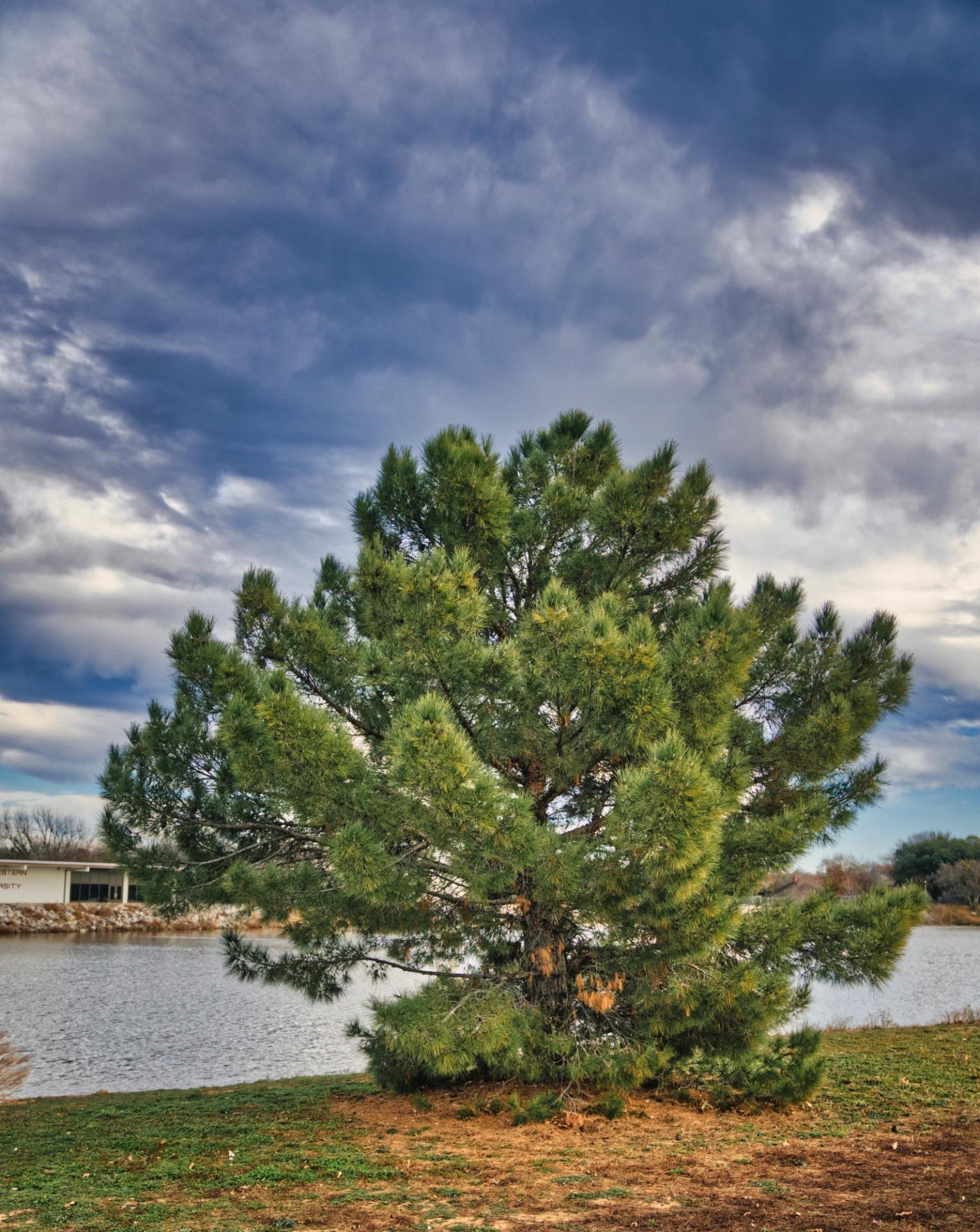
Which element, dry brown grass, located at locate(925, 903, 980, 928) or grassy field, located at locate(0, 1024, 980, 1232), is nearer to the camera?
grassy field, located at locate(0, 1024, 980, 1232)

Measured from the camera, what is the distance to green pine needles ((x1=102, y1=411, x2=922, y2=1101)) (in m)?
7.47

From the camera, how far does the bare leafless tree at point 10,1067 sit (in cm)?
1349

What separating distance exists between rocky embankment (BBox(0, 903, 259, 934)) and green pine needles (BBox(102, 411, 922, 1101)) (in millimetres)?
40537

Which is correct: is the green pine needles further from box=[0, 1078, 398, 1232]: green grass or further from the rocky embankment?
the rocky embankment

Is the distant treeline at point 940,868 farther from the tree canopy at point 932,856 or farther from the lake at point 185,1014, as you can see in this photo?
the lake at point 185,1014

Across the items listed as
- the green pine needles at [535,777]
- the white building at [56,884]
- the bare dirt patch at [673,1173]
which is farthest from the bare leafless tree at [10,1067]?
the white building at [56,884]

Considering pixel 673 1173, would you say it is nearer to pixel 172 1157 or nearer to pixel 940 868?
pixel 172 1157

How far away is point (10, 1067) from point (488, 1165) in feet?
37.7

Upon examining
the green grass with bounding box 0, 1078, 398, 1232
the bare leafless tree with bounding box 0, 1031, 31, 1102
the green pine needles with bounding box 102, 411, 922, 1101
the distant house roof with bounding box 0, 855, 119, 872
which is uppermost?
the green pine needles with bounding box 102, 411, 922, 1101

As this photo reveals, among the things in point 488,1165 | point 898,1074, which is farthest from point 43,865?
point 488,1165

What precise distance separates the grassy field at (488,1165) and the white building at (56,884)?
4575 cm

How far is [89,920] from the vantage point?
5209 cm

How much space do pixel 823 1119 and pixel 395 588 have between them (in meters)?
6.54

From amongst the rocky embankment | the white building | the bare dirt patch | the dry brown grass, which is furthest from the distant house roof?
the dry brown grass
